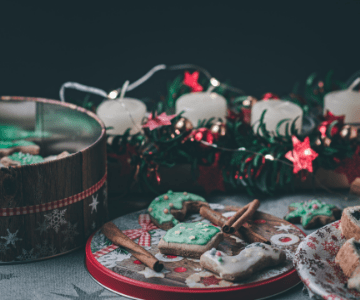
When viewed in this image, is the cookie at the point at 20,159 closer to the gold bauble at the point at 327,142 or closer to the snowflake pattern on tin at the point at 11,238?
the snowflake pattern on tin at the point at 11,238

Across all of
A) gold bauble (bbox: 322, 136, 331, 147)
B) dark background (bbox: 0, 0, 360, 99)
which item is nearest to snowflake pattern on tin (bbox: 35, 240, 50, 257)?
gold bauble (bbox: 322, 136, 331, 147)

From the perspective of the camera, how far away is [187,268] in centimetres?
124

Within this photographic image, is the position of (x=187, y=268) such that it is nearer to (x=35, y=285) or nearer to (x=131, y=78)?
(x=35, y=285)

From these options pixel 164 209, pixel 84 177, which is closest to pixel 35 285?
pixel 84 177

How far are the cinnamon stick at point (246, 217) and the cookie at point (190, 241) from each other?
57 millimetres

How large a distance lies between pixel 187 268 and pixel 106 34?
4.21 feet

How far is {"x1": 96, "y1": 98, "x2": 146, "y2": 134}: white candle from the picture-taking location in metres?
1.73

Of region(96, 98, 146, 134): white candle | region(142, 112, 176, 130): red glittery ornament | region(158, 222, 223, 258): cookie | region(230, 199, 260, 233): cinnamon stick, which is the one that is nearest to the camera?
region(158, 222, 223, 258): cookie

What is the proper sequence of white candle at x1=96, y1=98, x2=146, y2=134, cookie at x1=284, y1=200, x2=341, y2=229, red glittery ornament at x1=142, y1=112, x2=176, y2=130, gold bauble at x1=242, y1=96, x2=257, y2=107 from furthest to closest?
gold bauble at x1=242, y1=96, x2=257, y2=107 < white candle at x1=96, y1=98, x2=146, y2=134 < red glittery ornament at x1=142, y1=112, x2=176, y2=130 < cookie at x1=284, y1=200, x2=341, y2=229

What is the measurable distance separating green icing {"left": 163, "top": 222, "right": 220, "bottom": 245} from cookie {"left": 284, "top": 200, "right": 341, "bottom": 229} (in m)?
0.27

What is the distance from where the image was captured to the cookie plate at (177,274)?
3.82 feet

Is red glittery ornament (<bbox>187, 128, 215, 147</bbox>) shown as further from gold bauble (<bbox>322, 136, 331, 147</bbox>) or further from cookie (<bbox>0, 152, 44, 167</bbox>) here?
cookie (<bbox>0, 152, 44, 167</bbox>)

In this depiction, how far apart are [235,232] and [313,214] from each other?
23 cm

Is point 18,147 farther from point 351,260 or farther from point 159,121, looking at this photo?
point 351,260
